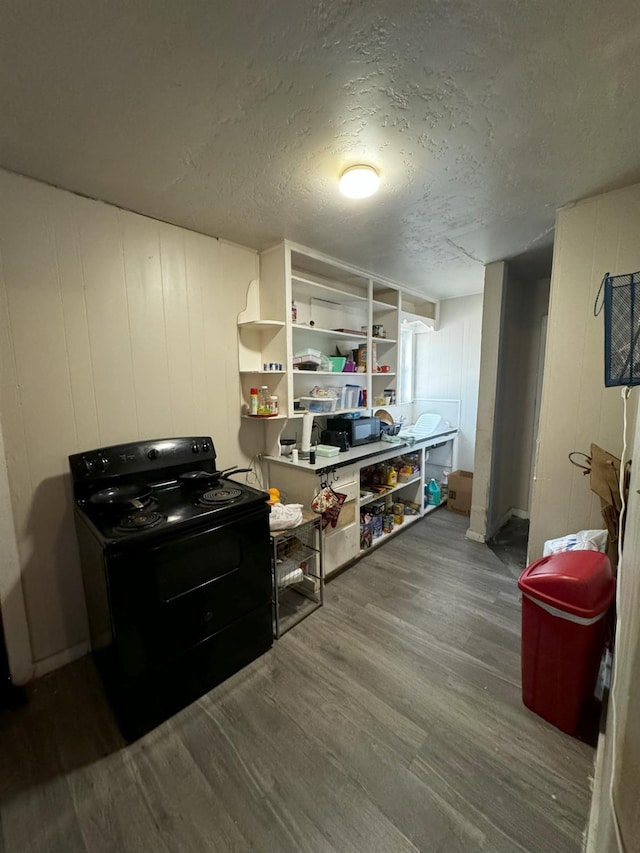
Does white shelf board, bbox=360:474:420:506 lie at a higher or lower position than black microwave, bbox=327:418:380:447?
lower

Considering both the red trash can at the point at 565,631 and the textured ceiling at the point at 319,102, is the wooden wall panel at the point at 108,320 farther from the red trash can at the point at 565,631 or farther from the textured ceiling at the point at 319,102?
the red trash can at the point at 565,631

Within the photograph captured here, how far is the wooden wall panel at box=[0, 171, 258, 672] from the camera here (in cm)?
150

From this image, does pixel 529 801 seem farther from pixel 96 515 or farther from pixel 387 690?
pixel 96 515

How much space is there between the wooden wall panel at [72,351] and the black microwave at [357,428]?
1.20 m

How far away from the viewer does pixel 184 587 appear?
4.69ft

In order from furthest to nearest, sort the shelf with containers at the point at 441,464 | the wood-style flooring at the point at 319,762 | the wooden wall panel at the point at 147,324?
the shelf with containers at the point at 441,464
the wooden wall panel at the point at 147,324
the wood-style flooring at the point at 319,762

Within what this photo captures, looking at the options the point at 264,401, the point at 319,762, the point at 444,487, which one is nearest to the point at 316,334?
the point at 264,401

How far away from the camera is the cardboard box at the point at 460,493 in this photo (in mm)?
3447

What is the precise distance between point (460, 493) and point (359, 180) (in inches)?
117

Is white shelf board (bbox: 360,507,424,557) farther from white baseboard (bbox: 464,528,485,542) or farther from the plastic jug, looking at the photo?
white baseboard (bbox: 464,528,485,542)

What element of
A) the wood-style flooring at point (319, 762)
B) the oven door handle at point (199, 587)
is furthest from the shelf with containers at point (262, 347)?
the wood-style flooring at point (319, 762)

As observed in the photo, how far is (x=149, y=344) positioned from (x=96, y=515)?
944 mm

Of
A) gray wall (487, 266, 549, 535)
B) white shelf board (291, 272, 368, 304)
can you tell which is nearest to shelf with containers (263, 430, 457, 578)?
gray wall (487, 266, 549, 535)

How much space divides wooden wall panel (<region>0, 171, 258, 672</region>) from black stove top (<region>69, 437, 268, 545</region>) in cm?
13
